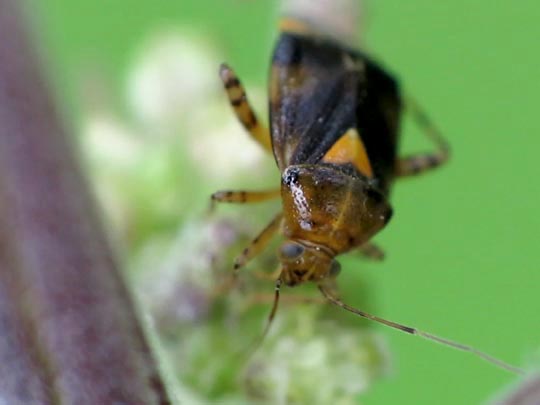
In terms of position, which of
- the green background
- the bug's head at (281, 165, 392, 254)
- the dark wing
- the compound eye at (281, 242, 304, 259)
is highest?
the dark wing

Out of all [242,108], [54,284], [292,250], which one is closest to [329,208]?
[292,250]

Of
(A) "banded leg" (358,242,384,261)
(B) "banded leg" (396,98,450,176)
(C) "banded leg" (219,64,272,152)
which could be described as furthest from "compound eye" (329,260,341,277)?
(B) "banded leg" (396,98,450,176)

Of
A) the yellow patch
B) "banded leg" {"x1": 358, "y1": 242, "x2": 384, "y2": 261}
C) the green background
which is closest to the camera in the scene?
the yellow patch

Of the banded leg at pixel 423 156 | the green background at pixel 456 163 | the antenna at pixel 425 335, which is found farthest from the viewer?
the green background at pixel 456 163

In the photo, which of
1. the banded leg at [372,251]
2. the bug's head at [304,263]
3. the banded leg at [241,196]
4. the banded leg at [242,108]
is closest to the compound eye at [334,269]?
the bug's head at [304,263]

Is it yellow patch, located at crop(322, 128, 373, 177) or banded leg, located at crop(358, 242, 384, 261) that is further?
banded leg, located at crop(358, 242, 384, 261)

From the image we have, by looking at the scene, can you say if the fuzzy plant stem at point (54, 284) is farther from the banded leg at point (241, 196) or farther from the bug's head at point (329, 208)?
the bug's head at point (329, 208)

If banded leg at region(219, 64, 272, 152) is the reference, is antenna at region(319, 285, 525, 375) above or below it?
below

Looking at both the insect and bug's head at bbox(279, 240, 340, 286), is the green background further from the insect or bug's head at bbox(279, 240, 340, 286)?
bug's head at bbox(279, 240, 340, 286)

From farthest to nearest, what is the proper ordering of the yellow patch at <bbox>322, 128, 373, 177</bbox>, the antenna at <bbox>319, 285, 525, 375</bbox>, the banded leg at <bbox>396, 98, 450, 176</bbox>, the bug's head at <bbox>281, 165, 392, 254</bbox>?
1. the banded leg at <bbox>396, 98, 450, 176</bbox>
2. the yellow patch at <bbox>322, 128, 373, 177</bbox>
3. the bug's head at <bbox>281, 165, 392, 254</bbox>
4. the antenna at <bbox>319, 285, 525, 375</bbox>
